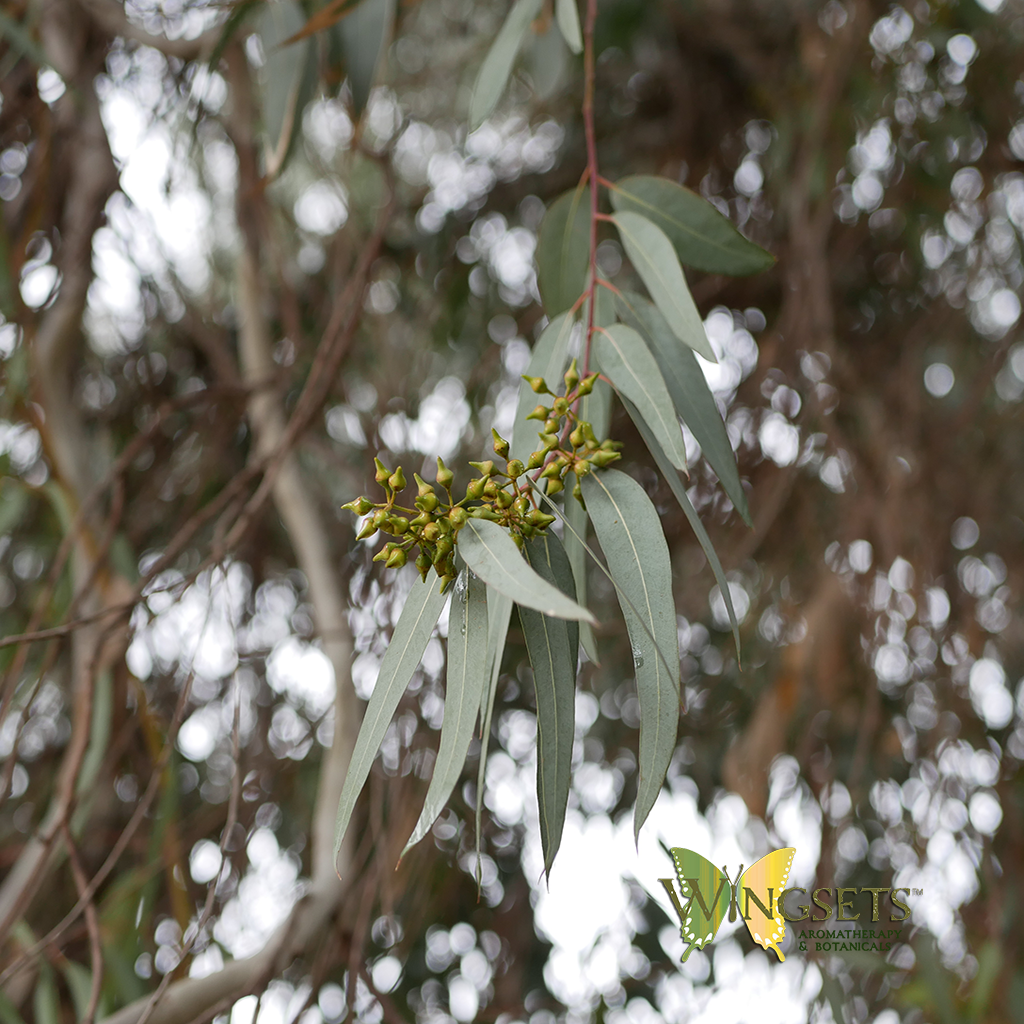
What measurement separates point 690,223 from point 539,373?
0.19 m

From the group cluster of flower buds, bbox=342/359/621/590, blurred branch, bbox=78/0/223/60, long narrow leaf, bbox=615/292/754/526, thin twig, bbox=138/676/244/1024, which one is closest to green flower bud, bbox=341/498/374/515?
cluster of flower buds, bbox=342/359/621/590

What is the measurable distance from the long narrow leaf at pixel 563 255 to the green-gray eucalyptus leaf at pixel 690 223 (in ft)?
0.16

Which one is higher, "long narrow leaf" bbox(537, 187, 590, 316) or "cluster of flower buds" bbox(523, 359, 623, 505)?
"cluster of flower buds" bbox(523, 359, 623, 505)

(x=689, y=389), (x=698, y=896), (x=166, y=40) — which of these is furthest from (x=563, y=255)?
(x=166, y=40)

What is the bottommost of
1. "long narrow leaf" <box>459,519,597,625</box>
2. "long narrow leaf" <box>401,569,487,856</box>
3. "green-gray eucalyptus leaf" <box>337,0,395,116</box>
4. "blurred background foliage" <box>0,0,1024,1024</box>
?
"blurred background foliage" <box>0,0,1024,1024</box>

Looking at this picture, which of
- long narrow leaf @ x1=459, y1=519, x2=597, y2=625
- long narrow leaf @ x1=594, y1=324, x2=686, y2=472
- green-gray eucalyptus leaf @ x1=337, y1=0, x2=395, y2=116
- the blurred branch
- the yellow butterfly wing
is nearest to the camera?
long narrow leaf @ x1=459, y1=519, x2=597, y2=625

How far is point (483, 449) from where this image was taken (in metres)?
1.59

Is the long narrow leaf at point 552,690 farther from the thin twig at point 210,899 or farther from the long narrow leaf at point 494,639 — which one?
the thin twig at point 210,899

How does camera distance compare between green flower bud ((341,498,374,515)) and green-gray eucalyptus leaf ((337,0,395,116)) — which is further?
green-gray eucalyptus leaf ((337,0,395,116))

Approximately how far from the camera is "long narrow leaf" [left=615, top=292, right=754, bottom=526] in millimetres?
541

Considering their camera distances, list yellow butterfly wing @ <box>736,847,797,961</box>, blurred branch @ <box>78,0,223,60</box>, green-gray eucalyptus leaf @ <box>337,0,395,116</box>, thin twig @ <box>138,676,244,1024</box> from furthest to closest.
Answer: blurred branch @ <box>78,0,223,60</box>, green-gray eucalyptus leaf @ <box>337,0,395,116</box>, yellow butterfly wing @ <box>736,847,797,961</box>, thin twig @ <box>138,676,244,1024</box>

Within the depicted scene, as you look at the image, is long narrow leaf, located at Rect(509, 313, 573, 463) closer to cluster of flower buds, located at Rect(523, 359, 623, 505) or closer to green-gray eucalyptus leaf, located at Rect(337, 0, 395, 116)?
cluster of flower buds, located at Rect(523, 359, 623, 505)

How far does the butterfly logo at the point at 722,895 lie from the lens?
672 mm

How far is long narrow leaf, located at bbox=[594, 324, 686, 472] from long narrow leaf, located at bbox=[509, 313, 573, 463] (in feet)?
0.11
